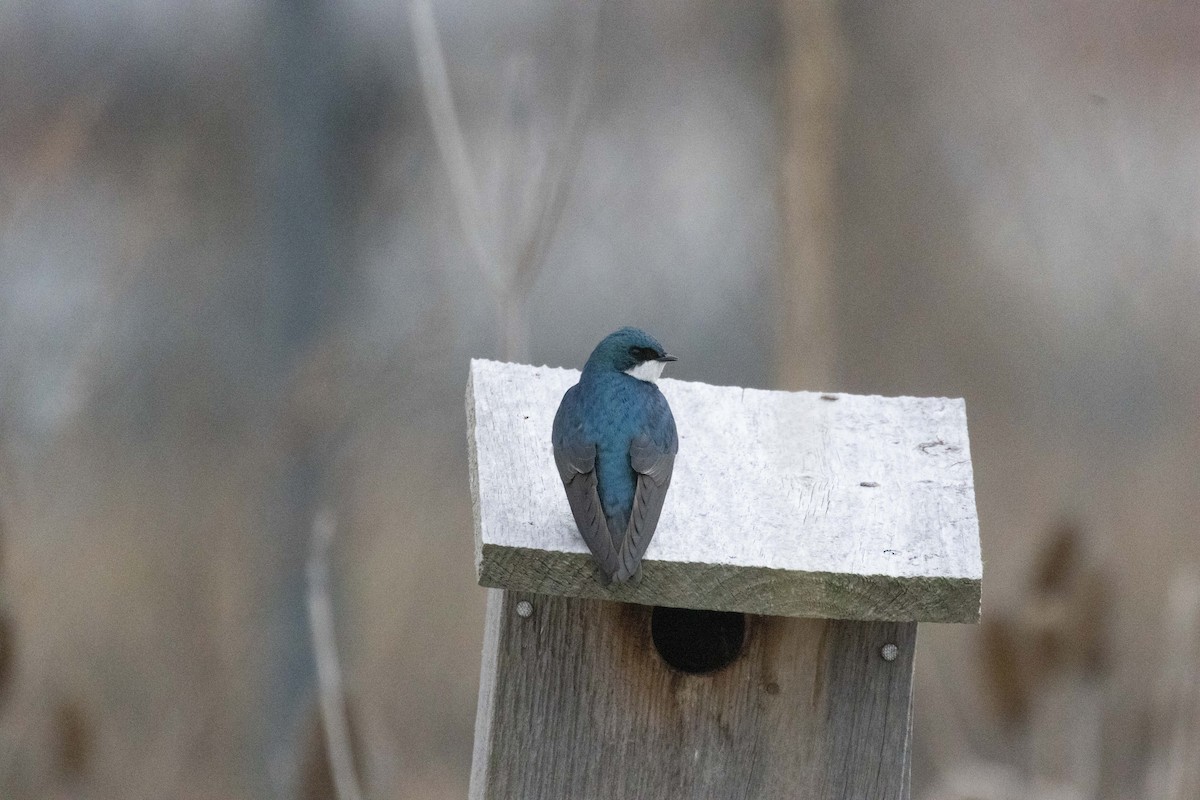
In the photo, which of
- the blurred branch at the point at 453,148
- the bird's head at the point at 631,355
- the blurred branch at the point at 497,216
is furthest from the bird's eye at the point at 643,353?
the blurred branch at the point at 453,148

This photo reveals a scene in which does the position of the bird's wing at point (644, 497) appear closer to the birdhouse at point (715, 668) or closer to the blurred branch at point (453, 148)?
the birdhouse at point (715, 668)

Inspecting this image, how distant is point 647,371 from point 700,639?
0.38 m

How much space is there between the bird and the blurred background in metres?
0.81

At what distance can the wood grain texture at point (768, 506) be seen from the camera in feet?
5.68

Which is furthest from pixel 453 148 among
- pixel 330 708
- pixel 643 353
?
pixel 330 708

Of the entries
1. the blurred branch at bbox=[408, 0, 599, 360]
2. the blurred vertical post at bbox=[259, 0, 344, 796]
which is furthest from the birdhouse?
the blurred vertical post at bbox=[259, 0, 344, 796]

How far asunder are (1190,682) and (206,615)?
7.05 feet

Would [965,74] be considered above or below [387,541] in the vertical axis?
above

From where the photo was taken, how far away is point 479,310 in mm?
3818

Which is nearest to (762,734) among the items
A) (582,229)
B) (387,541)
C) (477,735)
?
(477,735)

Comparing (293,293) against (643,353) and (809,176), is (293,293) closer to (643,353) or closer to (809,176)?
(809,176)

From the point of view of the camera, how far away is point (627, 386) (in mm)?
1888

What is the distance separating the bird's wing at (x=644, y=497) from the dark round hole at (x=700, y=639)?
0.79 ft

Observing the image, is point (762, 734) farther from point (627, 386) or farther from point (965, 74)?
point (965, 74)
